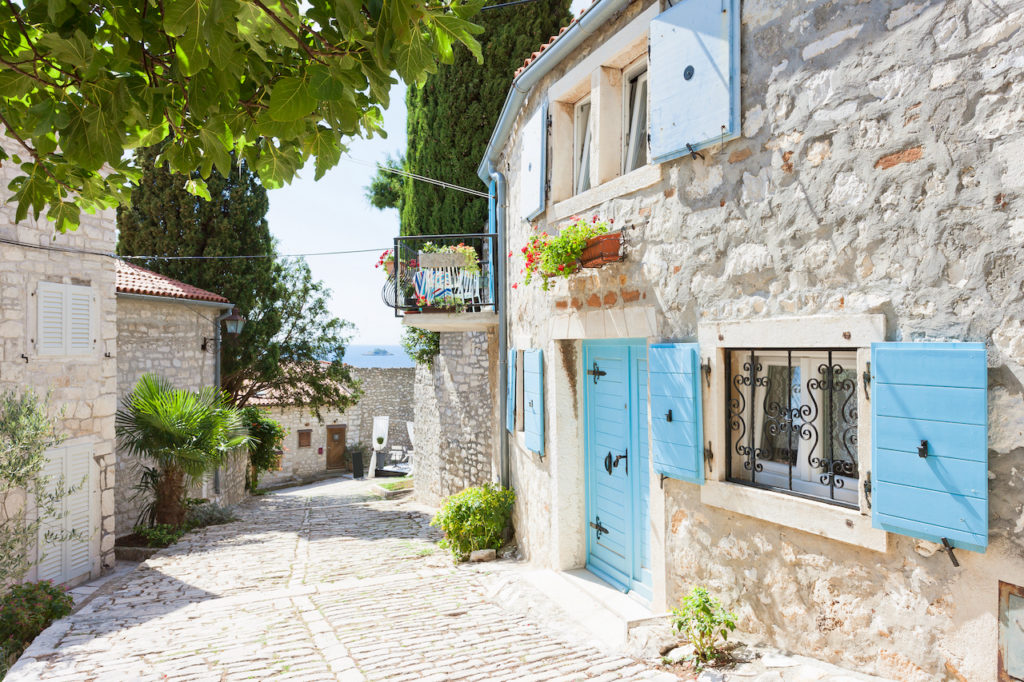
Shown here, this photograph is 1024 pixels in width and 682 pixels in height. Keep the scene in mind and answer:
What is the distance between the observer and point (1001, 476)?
2711mm

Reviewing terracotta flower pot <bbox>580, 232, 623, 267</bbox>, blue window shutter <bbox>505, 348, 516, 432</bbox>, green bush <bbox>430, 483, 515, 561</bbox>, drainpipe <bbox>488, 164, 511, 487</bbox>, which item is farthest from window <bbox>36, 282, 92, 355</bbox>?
terracotta flower pot <bbox>580, 232, 623, 267</bbox>

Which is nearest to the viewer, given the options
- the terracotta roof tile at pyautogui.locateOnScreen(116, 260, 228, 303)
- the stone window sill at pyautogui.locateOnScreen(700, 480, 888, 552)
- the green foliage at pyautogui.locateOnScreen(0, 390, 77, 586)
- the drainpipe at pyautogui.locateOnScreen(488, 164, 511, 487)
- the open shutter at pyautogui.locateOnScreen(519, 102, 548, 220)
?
the stone window sill at pyautogui.locateOnScreen(700, 480, 888, 552)

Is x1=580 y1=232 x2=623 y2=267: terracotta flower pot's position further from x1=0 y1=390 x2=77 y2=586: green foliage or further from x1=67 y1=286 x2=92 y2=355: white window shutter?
x1=67 y1=286 x2=92 y2=355: white window shutter

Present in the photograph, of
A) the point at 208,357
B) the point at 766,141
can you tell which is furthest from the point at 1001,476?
the point at 208,357

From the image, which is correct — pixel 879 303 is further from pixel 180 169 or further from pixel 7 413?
pixel 7 413

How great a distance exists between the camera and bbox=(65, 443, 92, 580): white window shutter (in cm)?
787

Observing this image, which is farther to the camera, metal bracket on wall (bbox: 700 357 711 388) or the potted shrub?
the potted shrub

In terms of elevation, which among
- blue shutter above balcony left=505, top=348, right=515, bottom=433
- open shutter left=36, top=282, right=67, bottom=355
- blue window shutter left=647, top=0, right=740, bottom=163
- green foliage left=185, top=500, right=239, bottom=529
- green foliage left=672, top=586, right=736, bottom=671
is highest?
blue window shutter left=647, top=0, right=740, bottom=163

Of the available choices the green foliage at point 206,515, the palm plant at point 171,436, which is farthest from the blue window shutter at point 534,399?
the green foliage at point 206,515

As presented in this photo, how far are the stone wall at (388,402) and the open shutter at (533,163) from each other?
19.7m

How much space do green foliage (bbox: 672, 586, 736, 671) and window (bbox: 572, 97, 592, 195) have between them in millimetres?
3794

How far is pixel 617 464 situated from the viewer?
5469 millimetres

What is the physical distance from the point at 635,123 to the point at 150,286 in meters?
9.63

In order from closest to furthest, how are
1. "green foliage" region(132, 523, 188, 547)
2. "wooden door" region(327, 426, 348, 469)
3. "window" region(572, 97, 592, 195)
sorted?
"window" region(572, 97, 592, 195), "green foliage" region(132, 523, 188, 547), "wooden door" region(327, 426, 348, 469)
